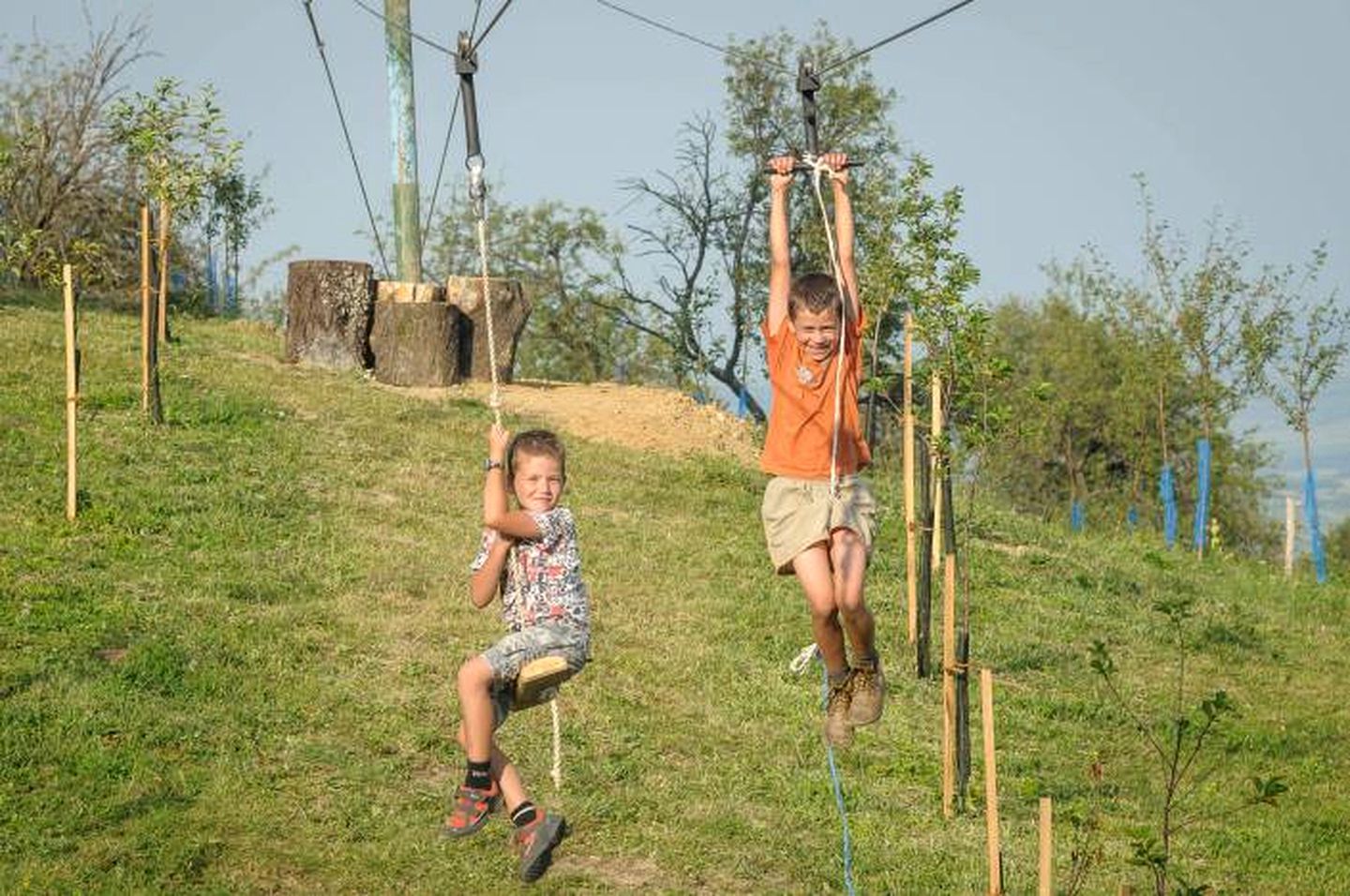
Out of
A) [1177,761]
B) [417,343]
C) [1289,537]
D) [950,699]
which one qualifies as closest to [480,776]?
[950,699]

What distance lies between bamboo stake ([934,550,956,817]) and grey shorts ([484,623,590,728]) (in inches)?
117

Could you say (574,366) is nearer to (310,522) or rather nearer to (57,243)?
(57,243)

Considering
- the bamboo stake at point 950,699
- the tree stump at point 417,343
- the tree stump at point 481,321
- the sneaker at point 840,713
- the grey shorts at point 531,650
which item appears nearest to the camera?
the grey shorts at point 531,650

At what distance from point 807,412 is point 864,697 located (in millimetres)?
1363

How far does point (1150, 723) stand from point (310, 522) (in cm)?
720

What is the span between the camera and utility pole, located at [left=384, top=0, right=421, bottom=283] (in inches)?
949

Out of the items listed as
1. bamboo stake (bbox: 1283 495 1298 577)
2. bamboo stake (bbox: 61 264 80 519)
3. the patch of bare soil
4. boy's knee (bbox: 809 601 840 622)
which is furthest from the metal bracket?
bamboo stake (bbox: 1283 495 1298 577)

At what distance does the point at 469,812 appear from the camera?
8.70 metres

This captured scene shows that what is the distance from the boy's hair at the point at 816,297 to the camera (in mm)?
8492

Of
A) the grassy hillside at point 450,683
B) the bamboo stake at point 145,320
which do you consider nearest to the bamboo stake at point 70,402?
the grassy hillside at point 450,683

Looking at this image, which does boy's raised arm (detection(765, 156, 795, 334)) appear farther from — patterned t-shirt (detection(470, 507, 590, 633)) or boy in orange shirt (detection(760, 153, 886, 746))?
patterned t-shirt (detection(470, 507, 590, 633))

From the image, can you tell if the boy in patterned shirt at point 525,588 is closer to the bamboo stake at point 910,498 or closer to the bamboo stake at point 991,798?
the bamboo stake at point 991,798

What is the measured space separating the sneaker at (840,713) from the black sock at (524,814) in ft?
4.74

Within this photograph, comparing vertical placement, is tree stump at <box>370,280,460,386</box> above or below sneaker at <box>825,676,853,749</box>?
above
